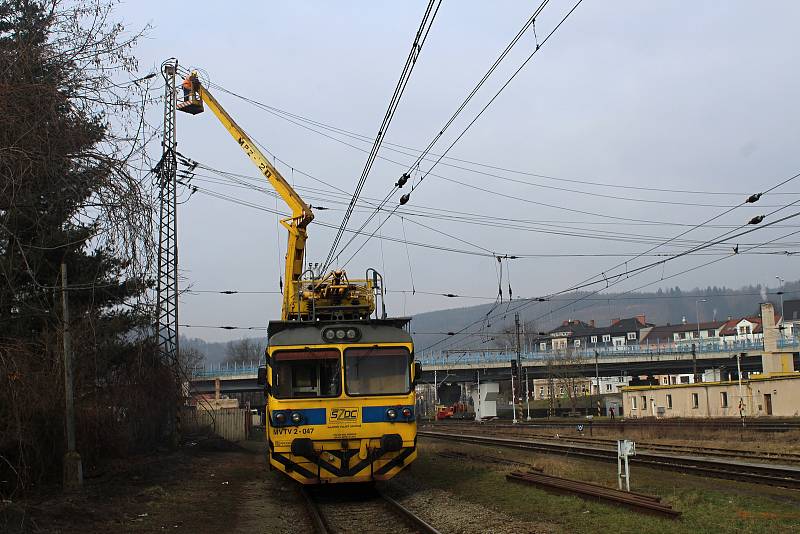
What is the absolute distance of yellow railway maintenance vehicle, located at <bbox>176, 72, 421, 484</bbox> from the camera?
14008 mm

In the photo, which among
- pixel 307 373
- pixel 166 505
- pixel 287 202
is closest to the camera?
pixel 307 373

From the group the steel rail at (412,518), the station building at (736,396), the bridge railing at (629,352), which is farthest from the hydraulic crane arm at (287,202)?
the bridge railing at (629,352)

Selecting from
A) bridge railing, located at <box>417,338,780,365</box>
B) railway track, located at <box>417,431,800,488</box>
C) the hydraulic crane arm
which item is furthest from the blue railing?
railway track, located at <box>417,431,800,488</box>

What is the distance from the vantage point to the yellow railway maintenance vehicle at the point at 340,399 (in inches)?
551

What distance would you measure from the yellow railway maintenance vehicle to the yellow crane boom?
137 cm

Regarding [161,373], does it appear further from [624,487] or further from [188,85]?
[624,487]

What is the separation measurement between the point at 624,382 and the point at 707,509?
3834 inches

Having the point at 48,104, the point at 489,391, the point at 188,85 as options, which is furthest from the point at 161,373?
→ the point at 489,391

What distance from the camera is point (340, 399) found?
14.2 metres

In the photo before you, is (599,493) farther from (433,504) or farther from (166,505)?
(166,505)

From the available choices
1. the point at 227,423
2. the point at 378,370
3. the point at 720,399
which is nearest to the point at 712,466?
the point at 378,370

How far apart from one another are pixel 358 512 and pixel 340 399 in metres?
2.04

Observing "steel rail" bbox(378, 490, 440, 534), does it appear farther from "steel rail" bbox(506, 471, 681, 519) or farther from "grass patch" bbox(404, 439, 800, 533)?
"steel rail" bbox(506, 471, 681, 519)

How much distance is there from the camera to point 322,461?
14.0 metres
